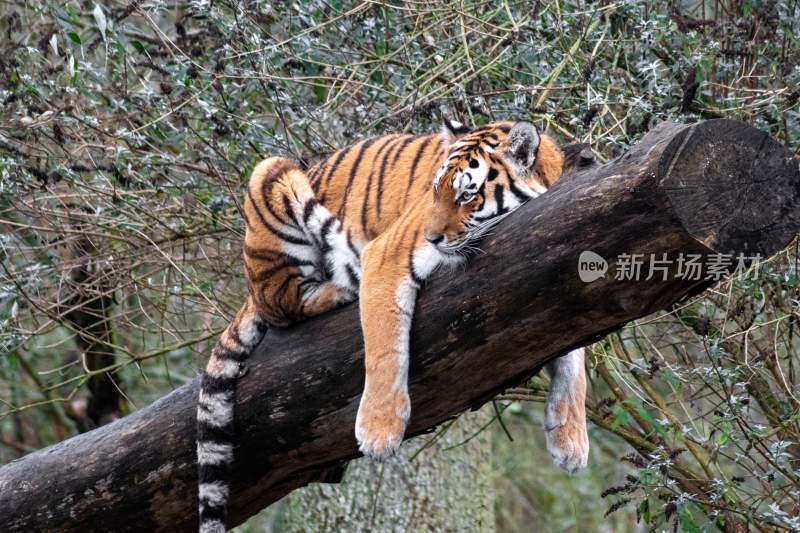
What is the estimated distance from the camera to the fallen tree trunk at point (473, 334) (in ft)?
9.40

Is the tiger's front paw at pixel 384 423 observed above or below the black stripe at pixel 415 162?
below

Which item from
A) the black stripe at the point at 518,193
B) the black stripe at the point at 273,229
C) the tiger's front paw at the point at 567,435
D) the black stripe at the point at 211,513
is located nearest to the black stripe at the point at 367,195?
the black stripe at the point at 273,229

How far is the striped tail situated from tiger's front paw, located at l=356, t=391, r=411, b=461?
76 centimetres

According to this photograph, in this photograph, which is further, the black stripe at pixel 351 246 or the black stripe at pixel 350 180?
the black stripe at pixel 350 180

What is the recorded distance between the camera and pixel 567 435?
149 inches

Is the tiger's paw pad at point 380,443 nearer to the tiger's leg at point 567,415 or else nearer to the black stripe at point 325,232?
the tiger's leg at point 567,415

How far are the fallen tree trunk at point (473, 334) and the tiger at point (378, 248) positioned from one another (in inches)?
3.9

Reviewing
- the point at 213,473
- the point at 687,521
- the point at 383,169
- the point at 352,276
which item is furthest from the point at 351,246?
the point at 687,521

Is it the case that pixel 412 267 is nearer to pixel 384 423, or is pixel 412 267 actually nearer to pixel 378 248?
pixel 378 248

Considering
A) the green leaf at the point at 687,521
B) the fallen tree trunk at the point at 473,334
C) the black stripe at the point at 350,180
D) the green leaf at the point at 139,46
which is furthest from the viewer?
the green leaf at the point at 139,46

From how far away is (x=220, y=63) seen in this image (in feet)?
17.4

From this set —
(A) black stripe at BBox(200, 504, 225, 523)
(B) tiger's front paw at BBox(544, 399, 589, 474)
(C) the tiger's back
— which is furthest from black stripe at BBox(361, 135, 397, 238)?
(A) black stripe at BBox(200, 504, 225, 523)

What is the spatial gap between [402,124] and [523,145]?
202cm

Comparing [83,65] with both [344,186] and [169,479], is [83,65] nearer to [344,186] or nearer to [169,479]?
[344,186]
